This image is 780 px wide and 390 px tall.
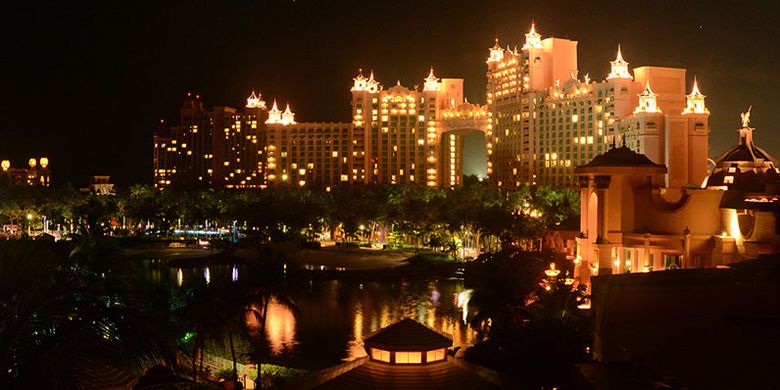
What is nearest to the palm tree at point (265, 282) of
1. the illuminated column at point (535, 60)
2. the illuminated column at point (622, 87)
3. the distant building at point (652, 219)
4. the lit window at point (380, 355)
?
the lit window at point (380, 355)

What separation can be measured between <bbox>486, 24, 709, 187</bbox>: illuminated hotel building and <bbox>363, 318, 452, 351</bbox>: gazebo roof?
242ft

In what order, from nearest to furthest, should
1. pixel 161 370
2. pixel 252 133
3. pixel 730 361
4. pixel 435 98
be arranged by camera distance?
pixel 730 361, pixel 161 370, pixel 435 98, pixel 252 133

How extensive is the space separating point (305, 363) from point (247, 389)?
7139mm

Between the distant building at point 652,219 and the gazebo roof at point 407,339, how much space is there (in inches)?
729

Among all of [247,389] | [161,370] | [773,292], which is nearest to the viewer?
[161,370]

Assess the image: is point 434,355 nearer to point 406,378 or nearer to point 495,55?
point 406,378

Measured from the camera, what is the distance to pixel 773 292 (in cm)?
2038

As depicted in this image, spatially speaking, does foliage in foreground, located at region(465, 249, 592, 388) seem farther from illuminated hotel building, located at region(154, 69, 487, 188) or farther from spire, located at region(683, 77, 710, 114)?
illuminated hotel building, located at region(154, 69, 487, 188)

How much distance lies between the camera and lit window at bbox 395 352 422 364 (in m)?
23.1

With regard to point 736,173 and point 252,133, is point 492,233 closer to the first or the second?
point 736,173

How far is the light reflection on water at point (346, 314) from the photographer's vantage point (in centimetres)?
3416

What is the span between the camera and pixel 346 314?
4462cm

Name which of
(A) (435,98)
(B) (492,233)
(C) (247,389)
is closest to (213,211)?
(B) (492,233)

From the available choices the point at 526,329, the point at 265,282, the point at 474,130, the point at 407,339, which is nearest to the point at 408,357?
the point at 407,339
